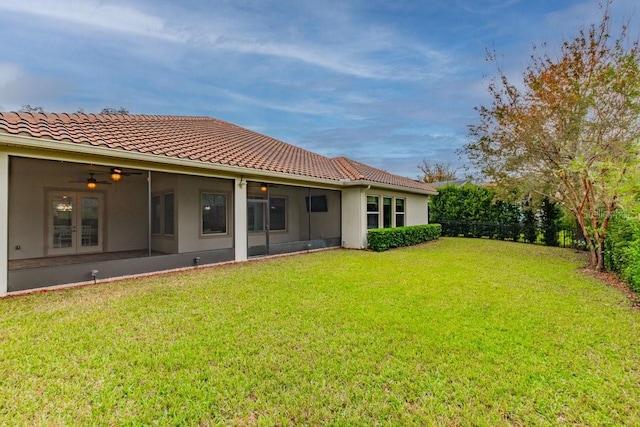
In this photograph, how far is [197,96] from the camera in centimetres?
2156

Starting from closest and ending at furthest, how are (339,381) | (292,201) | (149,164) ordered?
(339,381), (149,164), (292,201)

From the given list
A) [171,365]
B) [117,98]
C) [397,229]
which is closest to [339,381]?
[171,365]

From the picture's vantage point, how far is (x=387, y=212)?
1625 cm

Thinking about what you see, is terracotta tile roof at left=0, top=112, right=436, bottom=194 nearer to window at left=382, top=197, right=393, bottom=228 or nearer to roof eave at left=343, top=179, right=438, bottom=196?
roof eave at left=343, top=179, right=438, bottom=196

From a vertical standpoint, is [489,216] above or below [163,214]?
below

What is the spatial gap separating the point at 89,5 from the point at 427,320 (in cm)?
1268

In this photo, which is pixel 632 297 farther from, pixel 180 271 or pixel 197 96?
pixel 197 96

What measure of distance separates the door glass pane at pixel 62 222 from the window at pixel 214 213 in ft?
14.9

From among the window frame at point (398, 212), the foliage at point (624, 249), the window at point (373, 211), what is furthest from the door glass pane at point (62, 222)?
the foliage at point (624, 249)

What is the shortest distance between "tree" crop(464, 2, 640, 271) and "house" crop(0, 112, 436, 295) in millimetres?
5974

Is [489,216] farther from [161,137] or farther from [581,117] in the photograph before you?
[161,137]

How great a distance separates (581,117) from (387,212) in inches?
334

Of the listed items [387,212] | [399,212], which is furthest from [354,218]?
[399,212]

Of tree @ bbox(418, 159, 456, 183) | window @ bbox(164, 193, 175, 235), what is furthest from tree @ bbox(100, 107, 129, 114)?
tree @ bbox(418, 159, 456, 183)
